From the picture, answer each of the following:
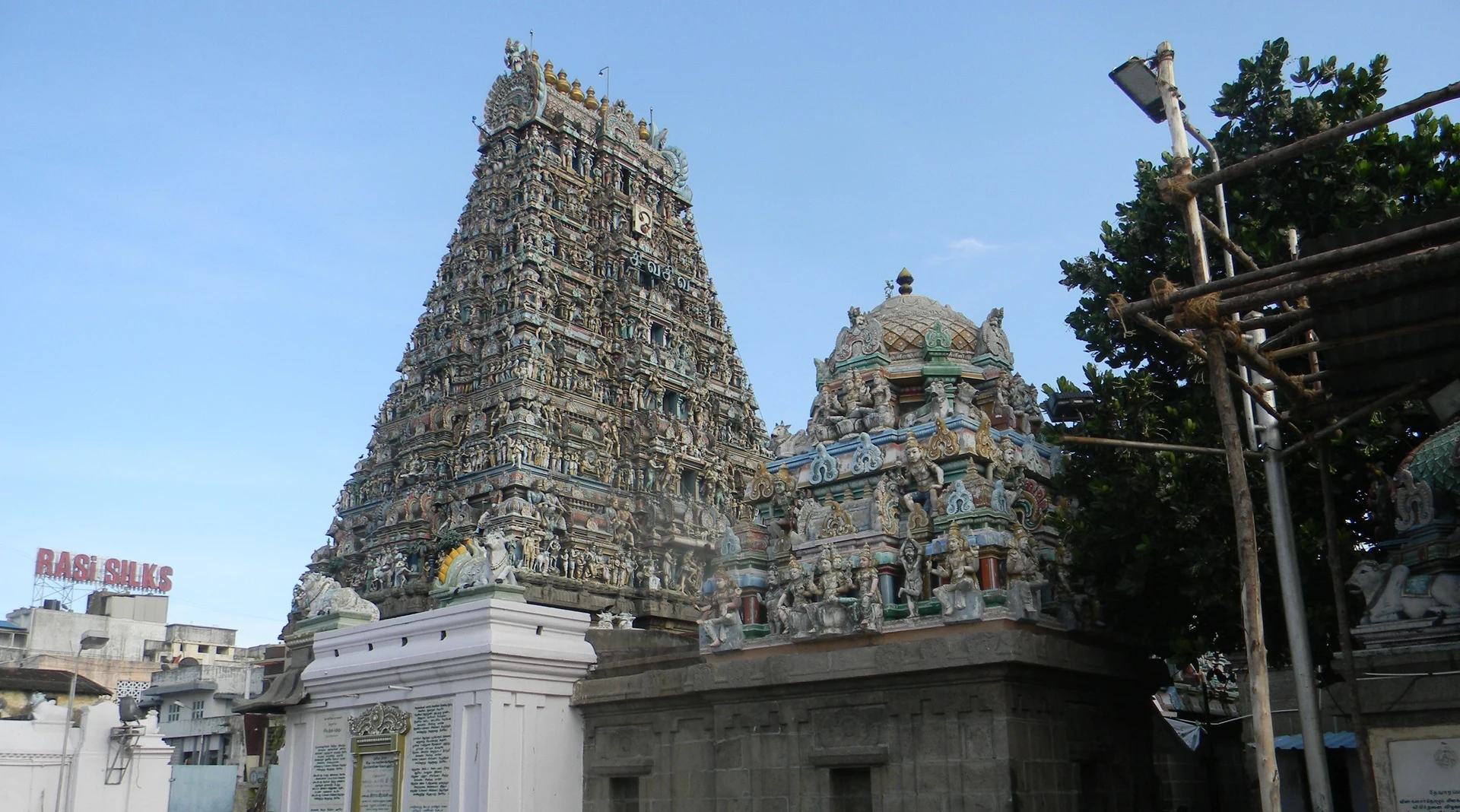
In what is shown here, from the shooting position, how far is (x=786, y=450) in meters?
22.5

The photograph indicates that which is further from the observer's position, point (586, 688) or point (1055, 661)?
point (586, 688)

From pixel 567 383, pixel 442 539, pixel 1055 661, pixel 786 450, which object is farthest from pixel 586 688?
pixel 567 383

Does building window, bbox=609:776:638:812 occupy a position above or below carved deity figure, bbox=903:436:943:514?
below

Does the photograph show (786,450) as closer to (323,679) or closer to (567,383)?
(323,679)

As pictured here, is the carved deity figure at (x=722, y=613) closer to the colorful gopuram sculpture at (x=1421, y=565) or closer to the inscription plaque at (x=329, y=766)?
the inscription plaque at (x=329, y=766)

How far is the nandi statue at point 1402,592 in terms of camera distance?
498 inches

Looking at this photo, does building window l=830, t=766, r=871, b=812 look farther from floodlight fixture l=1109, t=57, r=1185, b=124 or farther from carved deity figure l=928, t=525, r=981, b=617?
floodlight fixture l=1109, t=57, r=1185, b=124

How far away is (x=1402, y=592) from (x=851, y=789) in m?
8.12

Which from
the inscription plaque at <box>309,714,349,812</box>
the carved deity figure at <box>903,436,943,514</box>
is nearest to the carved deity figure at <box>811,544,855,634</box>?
the carved deity figure at <box>903,436,943,514</box>

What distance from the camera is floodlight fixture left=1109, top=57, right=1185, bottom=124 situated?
1304 cm

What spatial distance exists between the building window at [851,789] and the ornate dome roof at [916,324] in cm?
797

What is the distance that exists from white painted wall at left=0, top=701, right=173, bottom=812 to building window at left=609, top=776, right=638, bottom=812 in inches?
463

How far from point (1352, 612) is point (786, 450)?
963cm

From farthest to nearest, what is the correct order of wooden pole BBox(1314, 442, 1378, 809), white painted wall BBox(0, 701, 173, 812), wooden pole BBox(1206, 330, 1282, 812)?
1. white painted wall BBox(0, 701, 173, 812)
2. wooden pole BBox(1314, 442, 1378, 809)
3. wooden pole BBox(1206, 330, 1282, 812)
